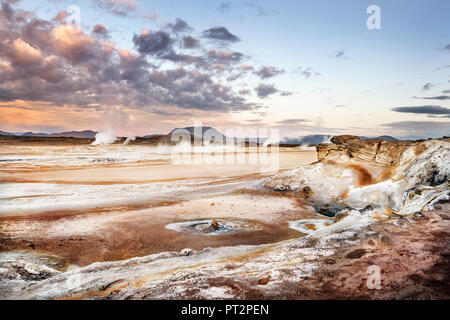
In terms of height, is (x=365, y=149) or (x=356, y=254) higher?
(x=365, y=149)

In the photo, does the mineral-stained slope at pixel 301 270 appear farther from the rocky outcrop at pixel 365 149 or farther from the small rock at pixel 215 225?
the rocky outcrop at pixel 365 149

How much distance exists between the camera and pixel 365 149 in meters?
15.4

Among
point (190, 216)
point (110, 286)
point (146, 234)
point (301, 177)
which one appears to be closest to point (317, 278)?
point (110, 286)

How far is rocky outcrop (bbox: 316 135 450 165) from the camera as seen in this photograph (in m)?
13.7

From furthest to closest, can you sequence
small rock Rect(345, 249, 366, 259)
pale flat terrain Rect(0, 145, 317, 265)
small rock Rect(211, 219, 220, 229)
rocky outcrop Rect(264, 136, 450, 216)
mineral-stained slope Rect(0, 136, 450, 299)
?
1. rocky outcrop Rect(264, 136, 450, 216)
2. small rock Rect(211, 219, 220, 229)
3. pale flat terrain Rect(0, 145, 317, 265)
4. small rock Rect(345, 249, 366, 259)
5. mineral-stained slope Rect(0, 136, 450, 299)

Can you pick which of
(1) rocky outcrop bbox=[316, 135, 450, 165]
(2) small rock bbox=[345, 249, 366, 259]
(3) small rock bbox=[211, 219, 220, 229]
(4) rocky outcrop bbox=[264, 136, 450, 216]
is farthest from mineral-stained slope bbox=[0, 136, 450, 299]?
(1) rocky outcrop bbox=[316, 135, 450, 165]

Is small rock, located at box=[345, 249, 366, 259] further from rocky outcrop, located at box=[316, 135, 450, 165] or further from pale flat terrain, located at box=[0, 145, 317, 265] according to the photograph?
rocky outcrop, located at box=[316, 135, 450, 165]

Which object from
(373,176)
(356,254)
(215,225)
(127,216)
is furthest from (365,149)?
(127,216)

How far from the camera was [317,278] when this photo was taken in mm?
4102

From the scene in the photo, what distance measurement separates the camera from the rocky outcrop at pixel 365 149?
1370cm

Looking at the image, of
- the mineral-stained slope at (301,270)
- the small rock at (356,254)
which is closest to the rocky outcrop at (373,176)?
the mineral-stained slope at (301,270)

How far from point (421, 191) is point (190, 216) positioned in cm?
852

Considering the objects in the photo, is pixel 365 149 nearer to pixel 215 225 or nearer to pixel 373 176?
pixel 373 176
